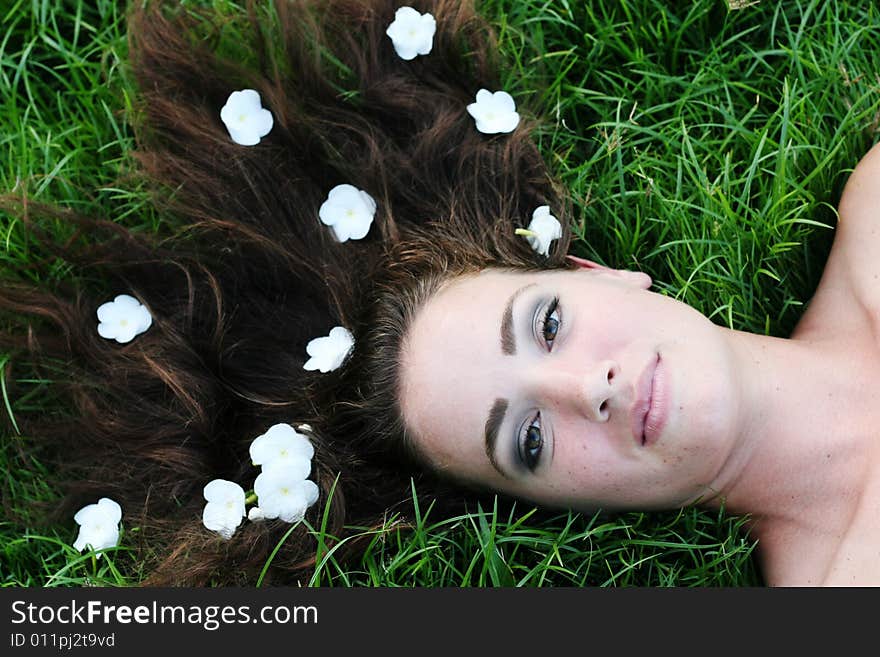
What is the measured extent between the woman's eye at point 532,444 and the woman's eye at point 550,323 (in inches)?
8.3

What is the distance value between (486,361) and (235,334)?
0.99m

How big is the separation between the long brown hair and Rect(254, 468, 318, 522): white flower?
0.06 meters

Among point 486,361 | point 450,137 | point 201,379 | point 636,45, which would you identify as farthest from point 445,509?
point 636,45

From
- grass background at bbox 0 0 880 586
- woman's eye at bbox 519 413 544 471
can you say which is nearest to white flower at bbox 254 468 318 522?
grass background at bbox 0 0 880 586

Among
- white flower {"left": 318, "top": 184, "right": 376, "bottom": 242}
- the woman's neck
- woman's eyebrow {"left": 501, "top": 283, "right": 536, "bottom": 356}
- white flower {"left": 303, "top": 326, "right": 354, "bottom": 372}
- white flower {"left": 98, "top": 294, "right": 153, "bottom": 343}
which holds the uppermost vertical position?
white flower {"left": 318, "top": 184, "right": 376, "bottom": 242}

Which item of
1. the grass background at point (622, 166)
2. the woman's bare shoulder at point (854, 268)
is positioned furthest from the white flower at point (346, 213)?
the woman's bare shoulder at point (854, 268)

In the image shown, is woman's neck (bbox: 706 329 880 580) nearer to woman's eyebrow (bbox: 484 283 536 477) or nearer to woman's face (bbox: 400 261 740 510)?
woman's face (bbox: 400 261 740 510)

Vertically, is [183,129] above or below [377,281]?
above

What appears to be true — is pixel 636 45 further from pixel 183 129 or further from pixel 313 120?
pixel 183 129

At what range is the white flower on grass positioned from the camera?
3.27m

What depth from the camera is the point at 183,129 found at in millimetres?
3404

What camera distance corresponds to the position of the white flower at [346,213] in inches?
132

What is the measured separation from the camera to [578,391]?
2666 mm

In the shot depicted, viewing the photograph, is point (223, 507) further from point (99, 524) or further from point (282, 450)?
point (99, 524)
